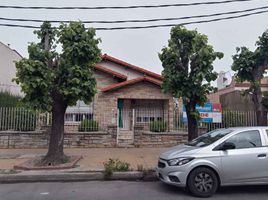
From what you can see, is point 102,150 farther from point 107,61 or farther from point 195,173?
point 107,61

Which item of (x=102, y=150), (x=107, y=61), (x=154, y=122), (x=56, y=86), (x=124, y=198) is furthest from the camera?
(x=107, y=61)

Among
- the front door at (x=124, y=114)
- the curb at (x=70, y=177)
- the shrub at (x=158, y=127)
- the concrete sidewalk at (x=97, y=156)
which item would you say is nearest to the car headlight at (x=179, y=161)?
the curb at (x=70, y=177)

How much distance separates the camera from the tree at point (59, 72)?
32.3 ft

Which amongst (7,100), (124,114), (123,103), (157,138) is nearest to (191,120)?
(157,138)

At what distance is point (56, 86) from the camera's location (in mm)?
10219

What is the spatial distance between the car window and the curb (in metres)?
2.61

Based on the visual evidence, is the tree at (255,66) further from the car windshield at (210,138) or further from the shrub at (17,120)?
the shrub at (17,120)

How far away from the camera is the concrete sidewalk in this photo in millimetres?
9941

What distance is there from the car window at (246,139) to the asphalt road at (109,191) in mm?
1080

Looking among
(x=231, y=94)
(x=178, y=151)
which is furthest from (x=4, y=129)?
(x=231, y=94)

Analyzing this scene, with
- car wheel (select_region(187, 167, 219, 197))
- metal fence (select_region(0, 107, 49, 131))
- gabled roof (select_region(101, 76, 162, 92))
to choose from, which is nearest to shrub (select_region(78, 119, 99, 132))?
metal fence (select_region(0, 107, 49, 131))

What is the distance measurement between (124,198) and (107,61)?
15.5 m

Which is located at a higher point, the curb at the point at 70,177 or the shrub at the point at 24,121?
the shrub at the point at 24,121

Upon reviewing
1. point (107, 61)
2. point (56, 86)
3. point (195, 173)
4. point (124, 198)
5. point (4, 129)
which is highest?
point (107, 61)
